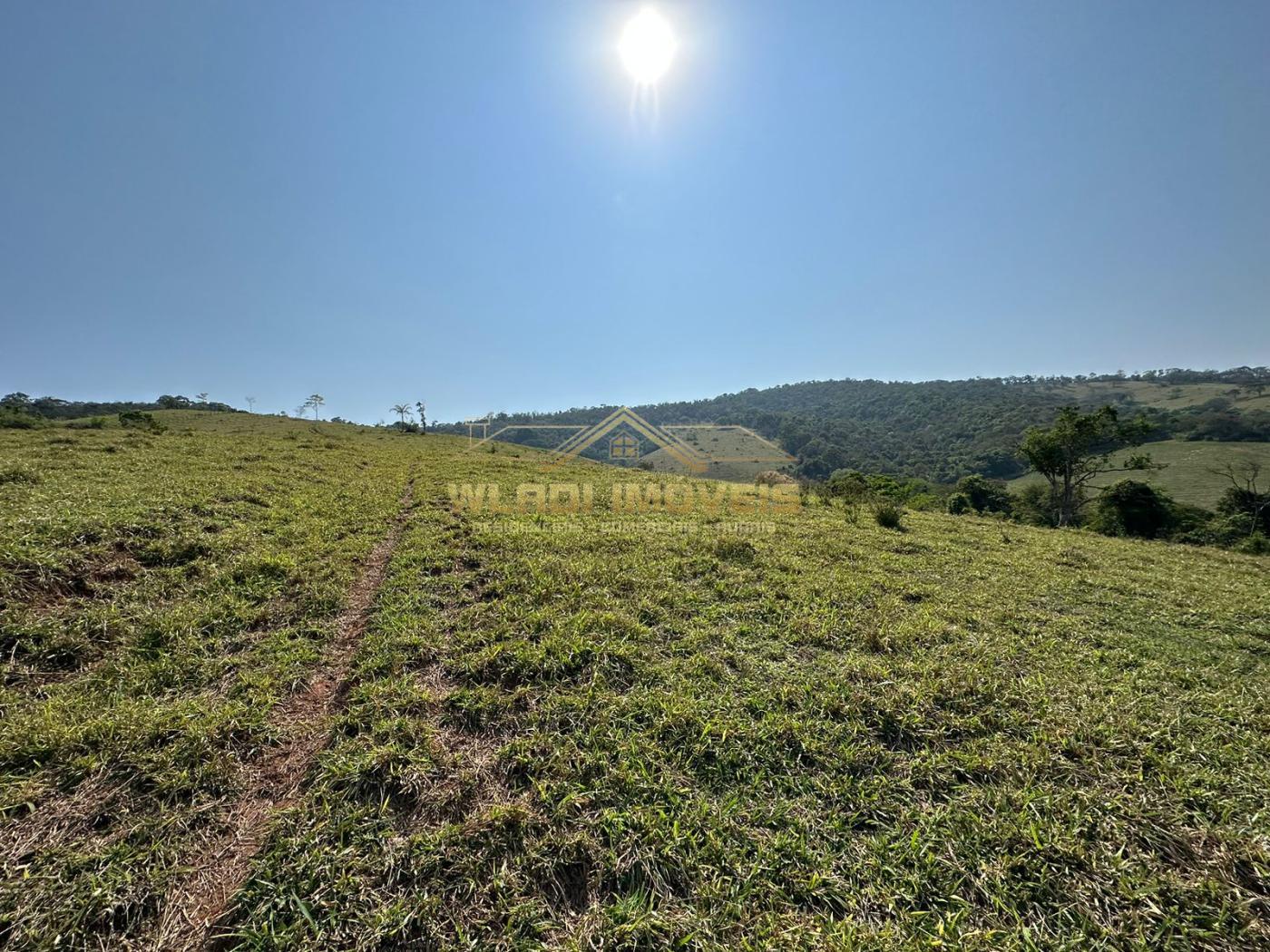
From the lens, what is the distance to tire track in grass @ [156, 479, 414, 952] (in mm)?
2203

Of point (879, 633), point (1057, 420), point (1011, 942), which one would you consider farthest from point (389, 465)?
point (1057, 420)

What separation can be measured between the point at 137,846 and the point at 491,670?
7.76 ft

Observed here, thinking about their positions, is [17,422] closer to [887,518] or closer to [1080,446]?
[887,518]

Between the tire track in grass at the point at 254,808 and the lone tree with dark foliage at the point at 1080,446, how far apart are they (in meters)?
39.6

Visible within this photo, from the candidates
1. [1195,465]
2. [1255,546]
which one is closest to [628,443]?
[1255,546]

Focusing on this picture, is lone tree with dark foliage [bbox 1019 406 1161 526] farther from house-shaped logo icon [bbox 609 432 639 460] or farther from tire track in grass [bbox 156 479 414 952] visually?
tire track in grass [bbox 156 479 414 952]

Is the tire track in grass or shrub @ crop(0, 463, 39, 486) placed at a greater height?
shrub @ crop(0, 463, 39, 486)

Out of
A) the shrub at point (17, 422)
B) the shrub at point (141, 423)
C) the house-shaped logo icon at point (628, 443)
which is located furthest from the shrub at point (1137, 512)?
the shrub at point (17, 422)

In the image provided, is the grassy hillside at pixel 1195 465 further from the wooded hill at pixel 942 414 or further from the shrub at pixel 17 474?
the shrub at pixel 17 474

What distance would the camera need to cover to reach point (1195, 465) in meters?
51.5

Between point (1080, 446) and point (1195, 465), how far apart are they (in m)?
44.7

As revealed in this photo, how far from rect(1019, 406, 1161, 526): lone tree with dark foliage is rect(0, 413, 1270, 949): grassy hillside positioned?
1128 inches

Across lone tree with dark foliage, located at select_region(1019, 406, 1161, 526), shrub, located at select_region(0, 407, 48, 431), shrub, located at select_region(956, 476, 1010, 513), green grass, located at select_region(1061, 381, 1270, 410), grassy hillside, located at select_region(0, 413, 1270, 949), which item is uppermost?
green grass, located at select_region(1061, 381, 1270, 410)

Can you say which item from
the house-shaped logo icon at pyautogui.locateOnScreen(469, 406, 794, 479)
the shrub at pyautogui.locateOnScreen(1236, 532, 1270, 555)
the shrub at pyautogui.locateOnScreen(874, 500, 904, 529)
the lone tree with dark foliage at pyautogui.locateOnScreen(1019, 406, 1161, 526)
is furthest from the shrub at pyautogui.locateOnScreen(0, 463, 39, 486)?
the lone tree with dark foliage at pyautogui.locateOnScreen(1019, 406, 1161, 526)
